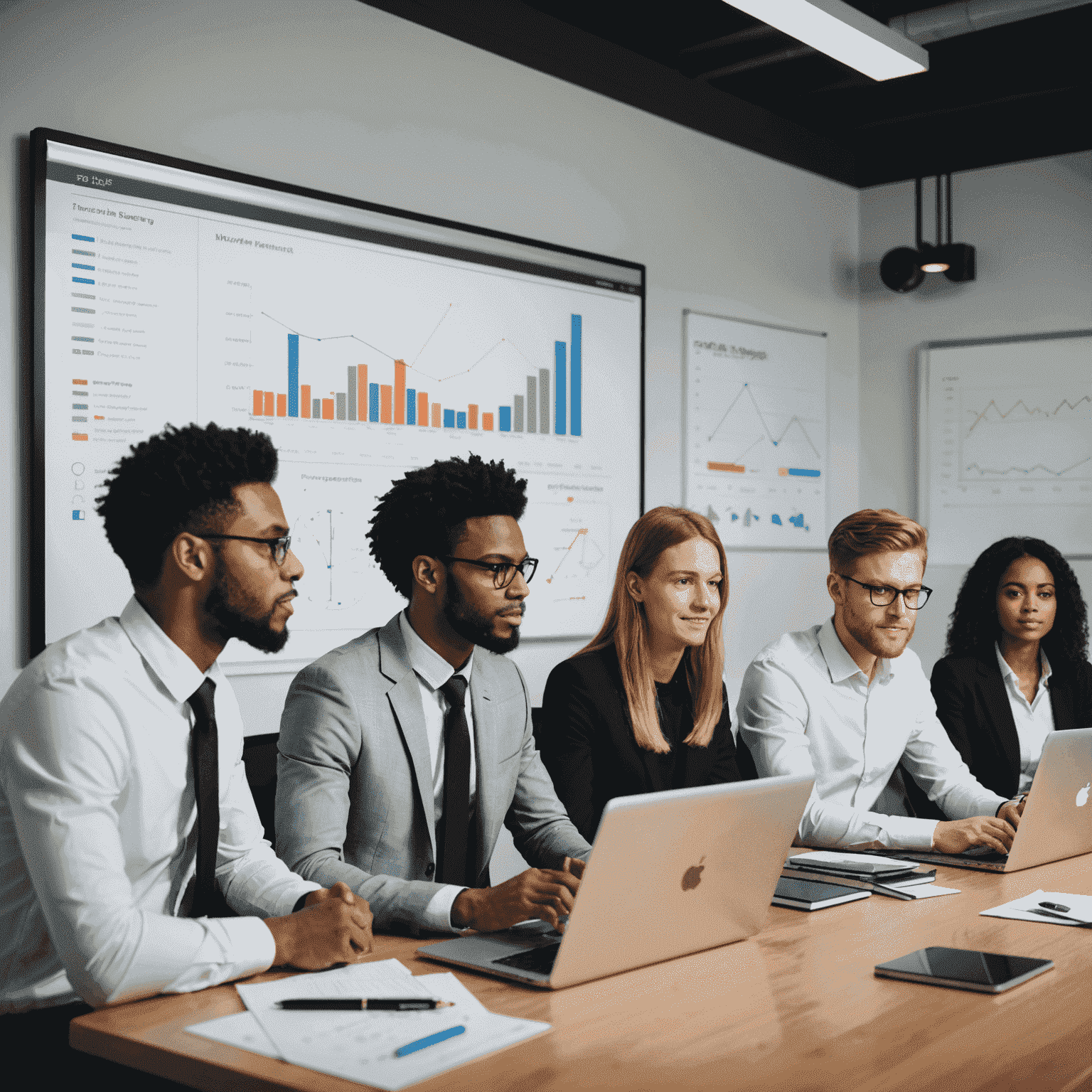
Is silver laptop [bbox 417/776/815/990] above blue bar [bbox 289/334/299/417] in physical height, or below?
below

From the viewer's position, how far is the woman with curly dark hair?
11.0 ft

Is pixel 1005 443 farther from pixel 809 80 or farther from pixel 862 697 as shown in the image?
pixel 862 697

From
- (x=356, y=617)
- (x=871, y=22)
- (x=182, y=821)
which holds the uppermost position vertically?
(x=871, y=22)

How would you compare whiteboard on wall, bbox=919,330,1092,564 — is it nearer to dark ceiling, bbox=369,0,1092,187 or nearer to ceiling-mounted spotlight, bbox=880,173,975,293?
ceiling-mounted spotlight, bbox=880,173,975,293

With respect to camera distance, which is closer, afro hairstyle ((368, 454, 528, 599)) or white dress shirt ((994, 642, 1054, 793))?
afro hairstyle ((368, 454, 528, 599))

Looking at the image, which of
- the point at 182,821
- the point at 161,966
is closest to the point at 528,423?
the point at 182,821

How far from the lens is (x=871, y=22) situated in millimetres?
3254

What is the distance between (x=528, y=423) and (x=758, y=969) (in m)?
2.38

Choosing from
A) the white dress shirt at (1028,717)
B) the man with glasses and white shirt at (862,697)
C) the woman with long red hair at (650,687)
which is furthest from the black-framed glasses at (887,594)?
the white dress shirt at (1028,717)

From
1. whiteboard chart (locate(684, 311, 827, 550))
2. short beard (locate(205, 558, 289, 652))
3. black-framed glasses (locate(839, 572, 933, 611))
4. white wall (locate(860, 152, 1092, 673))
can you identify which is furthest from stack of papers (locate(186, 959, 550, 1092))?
white wall (locate(860, 152, 1092, 673))

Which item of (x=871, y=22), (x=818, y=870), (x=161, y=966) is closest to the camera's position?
(x=161, y=966)

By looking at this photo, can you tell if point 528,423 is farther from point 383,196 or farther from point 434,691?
point 434,691

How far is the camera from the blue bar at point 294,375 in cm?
319

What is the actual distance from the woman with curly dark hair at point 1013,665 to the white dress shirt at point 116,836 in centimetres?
214
